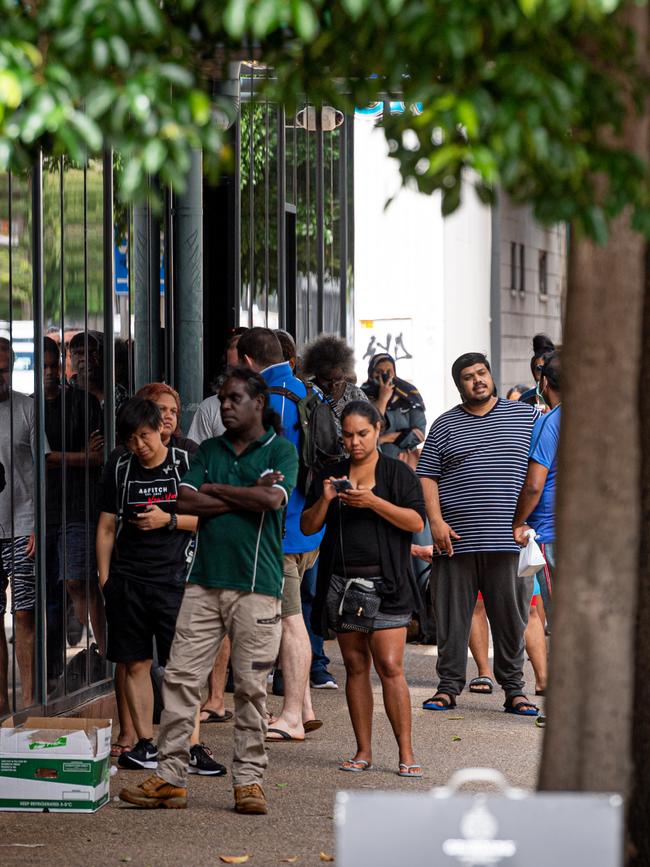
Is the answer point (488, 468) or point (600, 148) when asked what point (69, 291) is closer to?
point (488, 468)

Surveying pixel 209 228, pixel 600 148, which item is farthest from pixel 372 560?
pixel 209 228

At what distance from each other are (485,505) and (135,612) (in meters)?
2.75

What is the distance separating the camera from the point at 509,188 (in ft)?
11.8

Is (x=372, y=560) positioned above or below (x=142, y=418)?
below

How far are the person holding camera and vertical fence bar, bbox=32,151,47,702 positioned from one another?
528 cm

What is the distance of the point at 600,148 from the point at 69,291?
6.01 meters

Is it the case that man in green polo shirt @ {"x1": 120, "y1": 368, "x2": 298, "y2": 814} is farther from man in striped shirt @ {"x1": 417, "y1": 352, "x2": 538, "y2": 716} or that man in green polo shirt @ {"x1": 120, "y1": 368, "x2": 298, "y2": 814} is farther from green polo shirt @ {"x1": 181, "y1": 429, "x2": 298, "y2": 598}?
man in striped shirt @ {"x1": 417, "y1": 352, "x2": 538, "y2": 716}

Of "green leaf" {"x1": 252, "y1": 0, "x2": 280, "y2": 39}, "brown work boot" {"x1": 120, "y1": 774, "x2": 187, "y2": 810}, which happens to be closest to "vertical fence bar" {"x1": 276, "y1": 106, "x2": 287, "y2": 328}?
"brown work boot" {"x1": 120, "y1": 774, "x2": 187, "y2": 810}

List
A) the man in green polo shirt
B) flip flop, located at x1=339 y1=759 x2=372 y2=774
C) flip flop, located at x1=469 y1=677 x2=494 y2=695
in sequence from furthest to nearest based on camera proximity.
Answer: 1. flip flop, located at x1=469 y1=677 x2=494 y2=695
2. flip flop, located at x1=339 y1=759 x2=372 y2=774
3. the man in green polo shirt

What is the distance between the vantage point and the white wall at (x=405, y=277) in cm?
2330

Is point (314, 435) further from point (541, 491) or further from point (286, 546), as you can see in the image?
point (541, 491)

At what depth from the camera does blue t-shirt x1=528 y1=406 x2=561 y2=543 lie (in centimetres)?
961

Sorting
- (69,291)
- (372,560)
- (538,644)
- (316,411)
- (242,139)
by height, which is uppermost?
(242,139)

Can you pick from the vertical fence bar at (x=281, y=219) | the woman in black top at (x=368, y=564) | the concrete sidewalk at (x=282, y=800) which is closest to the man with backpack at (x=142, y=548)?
the concrete sidewalk at (x=282, y=800)
